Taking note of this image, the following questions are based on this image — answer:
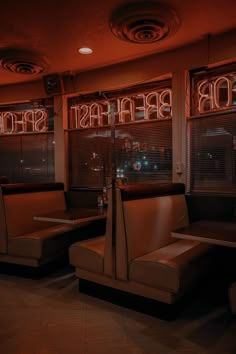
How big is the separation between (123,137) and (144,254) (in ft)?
7.01

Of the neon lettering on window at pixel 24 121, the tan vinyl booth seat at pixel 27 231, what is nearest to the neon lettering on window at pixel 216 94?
the tan vinyl booth seat at pixel 27 231

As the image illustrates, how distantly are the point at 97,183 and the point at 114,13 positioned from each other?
2508 millimetres

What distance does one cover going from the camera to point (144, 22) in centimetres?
286

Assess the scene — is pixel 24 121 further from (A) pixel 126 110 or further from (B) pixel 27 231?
(B) pixel 27 231

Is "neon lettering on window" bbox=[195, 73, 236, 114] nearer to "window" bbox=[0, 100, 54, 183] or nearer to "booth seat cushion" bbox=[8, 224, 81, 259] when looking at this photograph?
"booth seat cushion" bbox=[8, 224, 81, 259]

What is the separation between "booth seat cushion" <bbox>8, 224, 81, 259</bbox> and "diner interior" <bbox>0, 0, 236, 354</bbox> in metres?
0.02

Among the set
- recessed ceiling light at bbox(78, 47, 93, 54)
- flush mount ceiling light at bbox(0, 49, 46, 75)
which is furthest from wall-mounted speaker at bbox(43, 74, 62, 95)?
recessed ceiling light at bbox(78, 47, 93, 54)

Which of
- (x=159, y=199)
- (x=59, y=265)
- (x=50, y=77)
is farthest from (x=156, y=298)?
(x=50, y=77)

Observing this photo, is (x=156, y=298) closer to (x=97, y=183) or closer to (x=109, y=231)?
(x=109, y=231)

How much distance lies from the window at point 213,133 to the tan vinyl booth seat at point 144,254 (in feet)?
2.42

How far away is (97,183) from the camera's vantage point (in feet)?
15.2

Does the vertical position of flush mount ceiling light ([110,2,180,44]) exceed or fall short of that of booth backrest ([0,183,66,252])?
it exceeds it

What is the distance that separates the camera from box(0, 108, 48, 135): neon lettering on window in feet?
16.5

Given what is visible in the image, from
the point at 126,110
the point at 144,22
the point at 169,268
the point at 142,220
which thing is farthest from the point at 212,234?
the point at 126,110
